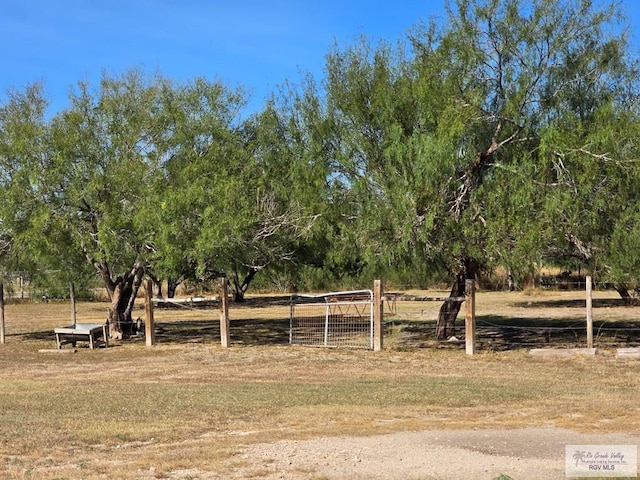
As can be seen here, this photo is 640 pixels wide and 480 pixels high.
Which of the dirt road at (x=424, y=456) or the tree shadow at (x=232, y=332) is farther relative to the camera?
the tree shadow at (x=232, y=332)

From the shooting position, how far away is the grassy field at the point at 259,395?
9250 millimetres

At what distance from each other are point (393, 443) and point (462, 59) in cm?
1228

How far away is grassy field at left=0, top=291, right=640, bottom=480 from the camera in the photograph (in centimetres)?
925

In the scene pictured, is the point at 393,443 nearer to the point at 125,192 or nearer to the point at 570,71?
the point at 570,71

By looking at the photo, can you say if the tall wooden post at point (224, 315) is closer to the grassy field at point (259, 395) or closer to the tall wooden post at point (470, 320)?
the grassy field at point (259, 395)

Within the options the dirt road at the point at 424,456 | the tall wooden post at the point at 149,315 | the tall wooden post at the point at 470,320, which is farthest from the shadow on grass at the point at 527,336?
the dirt road at the point at 424,456

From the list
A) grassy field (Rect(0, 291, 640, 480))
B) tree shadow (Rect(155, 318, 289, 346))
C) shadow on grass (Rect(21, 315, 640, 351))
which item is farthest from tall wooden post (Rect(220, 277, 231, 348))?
shadow on grass (Rect(21, 315, 640, 351))

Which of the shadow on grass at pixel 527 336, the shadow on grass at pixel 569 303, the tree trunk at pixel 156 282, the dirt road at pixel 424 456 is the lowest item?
the shadow on grass at pixel 527 336

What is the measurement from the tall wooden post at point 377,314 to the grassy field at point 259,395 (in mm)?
631

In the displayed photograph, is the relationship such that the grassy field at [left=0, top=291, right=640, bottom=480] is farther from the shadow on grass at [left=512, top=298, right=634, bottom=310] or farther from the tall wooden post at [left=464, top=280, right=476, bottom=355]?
the shadow on grass at [left=512, top=298, right=634, bottom=310]

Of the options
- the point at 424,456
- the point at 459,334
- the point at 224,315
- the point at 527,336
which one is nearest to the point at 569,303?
the point at 527,336

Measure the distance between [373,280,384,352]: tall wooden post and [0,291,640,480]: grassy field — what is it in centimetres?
63

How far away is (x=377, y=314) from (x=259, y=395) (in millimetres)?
7401

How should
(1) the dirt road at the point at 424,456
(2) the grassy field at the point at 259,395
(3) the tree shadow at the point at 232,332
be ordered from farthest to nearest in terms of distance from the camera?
(3) the tree shadow at the point at 232,332 < (2) the grassy field at the point at 259,395 < (1) the dirt road at the point at 424,456
